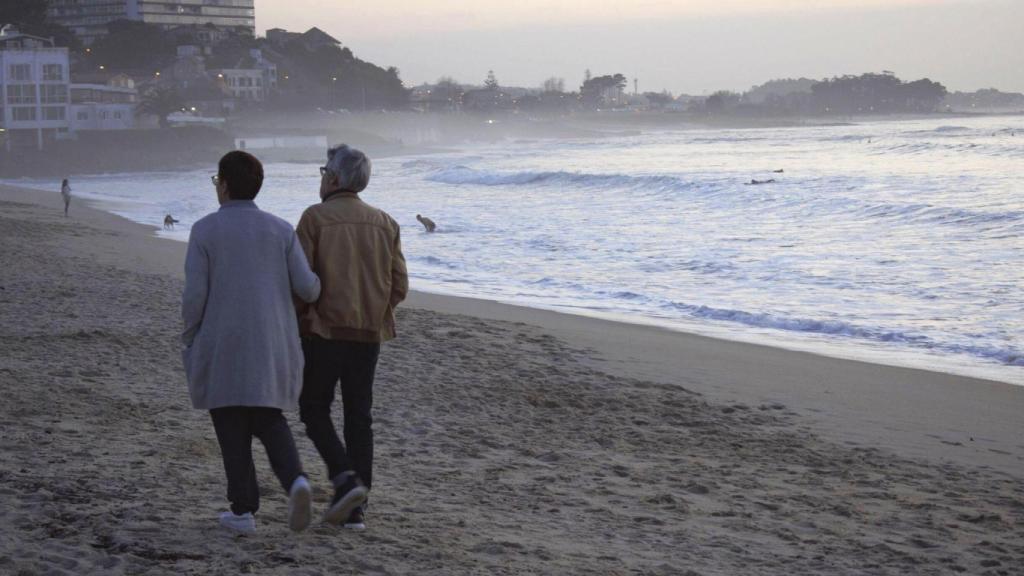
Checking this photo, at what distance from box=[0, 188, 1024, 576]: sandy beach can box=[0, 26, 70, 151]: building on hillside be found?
62.1 meters

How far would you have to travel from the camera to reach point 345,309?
157 inches

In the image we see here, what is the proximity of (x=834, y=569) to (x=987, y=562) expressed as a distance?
0.67 metres

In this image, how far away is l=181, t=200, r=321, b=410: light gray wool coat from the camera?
3736 mm

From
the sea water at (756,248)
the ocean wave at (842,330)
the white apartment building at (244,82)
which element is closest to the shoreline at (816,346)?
the sea water at (756,248)

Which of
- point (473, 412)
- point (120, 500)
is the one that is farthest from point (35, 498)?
point (473, 412)

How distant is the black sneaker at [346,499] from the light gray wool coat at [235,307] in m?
0.44

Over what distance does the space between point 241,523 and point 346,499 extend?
1.25 ft

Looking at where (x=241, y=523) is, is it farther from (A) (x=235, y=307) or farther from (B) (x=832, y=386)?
(B) (x=832, y=386)

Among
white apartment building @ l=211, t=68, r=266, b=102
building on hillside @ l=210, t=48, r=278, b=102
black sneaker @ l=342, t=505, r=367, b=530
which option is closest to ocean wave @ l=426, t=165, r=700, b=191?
black sneaker @ l=342, t=505, r=367, b=530

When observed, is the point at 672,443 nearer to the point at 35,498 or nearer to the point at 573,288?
the point at 35,498

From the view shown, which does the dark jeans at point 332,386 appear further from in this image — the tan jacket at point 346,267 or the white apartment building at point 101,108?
the white apartment building at point 101,108

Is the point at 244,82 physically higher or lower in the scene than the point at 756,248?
higher

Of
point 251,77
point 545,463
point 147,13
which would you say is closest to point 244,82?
point 251,77

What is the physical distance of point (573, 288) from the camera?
48.1ft
